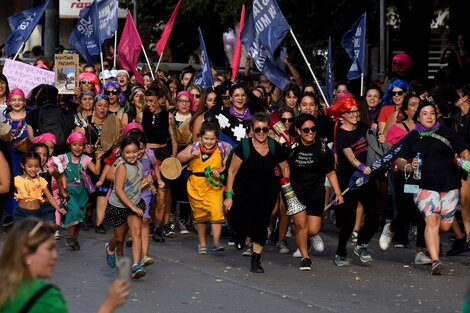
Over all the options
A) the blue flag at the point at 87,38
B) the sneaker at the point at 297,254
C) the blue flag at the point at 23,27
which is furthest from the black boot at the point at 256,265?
the blue flag at the point at 87,38

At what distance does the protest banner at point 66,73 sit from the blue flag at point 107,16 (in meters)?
2.37

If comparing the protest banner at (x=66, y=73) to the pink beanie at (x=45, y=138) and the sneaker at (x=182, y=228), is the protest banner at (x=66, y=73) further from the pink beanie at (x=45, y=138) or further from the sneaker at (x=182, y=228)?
the pink beanie at (x=45, y=138)

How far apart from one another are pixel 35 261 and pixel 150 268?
722cm

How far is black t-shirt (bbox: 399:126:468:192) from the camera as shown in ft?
40.7

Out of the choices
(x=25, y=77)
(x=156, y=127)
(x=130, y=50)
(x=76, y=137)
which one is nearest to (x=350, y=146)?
(x=156, y=127)

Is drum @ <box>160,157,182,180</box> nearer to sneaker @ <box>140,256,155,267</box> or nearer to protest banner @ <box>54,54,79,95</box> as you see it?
sneaker @ <box>140,256,155,267</box>

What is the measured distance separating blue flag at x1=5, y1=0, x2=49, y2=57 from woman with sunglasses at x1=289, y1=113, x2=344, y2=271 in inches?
320

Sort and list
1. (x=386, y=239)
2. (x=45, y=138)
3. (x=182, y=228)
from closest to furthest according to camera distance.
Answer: (x=386, y=239), (x=45, y=138), (x=182, y=228)

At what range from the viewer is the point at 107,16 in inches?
837

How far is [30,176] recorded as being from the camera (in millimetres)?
13258

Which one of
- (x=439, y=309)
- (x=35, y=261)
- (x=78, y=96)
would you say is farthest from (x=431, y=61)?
(x=35, y=261)

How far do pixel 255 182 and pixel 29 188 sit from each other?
7.11 ft

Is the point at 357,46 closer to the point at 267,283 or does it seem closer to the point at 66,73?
the point at 66,73

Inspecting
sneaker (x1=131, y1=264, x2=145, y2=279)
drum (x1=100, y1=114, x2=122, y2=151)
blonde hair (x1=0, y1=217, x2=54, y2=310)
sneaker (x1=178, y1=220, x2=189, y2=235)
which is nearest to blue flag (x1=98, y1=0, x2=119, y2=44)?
sneaker (x1=178, y1=220, x2=189, y2=235)
